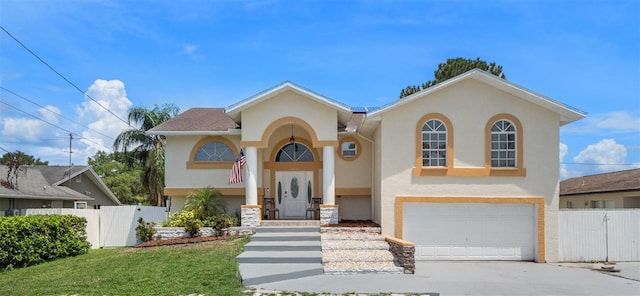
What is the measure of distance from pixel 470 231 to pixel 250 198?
7684 millimetres

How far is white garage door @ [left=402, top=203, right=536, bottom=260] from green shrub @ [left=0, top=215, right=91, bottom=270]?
1122 centimetres

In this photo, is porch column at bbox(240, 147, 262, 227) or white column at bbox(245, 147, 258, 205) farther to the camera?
white column at bbox(245, 147, 258, 205)

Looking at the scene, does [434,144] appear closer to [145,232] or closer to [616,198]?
[145,232]

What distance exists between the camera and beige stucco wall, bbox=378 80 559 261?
17.0 metres

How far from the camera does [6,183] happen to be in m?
24.0

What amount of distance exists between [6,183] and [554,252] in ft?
76.8

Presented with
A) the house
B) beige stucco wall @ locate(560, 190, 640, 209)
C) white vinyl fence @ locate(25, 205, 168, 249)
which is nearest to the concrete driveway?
the house

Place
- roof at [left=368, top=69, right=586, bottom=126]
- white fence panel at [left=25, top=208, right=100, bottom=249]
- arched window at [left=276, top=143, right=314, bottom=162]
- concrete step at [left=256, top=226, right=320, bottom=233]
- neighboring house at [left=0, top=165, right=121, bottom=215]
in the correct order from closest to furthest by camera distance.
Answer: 1. roof at [left=368, top=69, right=586, bottom=126]
2. concrete step at [left=256, top=226, right=320, bottom=233]
3. white fence panel at [left=25, top=208, right=100, bottom=249]
4. arched window at [left=276, top=143, right=314, bottom=162]
5. neighboring house at [left=0, top=165, right=121, bottom=215]

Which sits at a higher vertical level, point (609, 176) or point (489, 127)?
point (489, 127)

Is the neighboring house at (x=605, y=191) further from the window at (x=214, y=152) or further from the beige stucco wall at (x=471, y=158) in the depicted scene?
the window at (x=214, y=152)

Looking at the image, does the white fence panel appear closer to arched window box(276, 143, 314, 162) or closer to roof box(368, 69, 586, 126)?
arched window box(276, 143, 314, 162)

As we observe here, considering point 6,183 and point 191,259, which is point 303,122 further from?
point 6,183

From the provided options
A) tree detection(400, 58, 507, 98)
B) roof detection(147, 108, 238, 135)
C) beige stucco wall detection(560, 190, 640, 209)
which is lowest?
beige stucco wall detection(560, 190, 640, 209)

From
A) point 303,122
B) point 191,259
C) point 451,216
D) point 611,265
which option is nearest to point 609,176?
point 611,265
